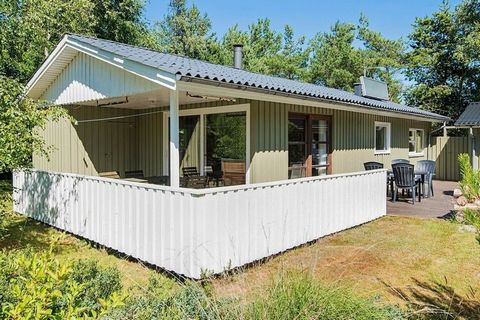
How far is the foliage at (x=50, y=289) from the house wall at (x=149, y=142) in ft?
16.0

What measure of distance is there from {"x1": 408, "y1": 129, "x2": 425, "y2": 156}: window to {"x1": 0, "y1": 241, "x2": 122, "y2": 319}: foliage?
1475 centimetres

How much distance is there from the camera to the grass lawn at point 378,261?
4.27 metres

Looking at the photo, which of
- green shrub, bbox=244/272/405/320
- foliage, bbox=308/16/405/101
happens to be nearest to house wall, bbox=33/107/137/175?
green shrub, bbox=244/272/405/320

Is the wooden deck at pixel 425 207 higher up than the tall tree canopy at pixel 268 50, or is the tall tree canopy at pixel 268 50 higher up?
the tall tree canopy at pixel 268 50

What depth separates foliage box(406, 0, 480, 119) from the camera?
22.6m

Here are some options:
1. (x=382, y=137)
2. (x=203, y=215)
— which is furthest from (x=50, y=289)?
(x=382, y=137)

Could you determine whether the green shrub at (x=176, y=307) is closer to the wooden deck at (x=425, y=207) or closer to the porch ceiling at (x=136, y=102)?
the porch ceiling at (x=136, y=102)

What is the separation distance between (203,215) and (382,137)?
34.0ft

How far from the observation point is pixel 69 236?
23.7 ft

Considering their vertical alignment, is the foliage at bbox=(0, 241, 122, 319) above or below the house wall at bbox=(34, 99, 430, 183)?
below

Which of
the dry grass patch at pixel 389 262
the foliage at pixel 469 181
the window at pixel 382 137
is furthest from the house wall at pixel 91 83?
the window at pixel 382 137

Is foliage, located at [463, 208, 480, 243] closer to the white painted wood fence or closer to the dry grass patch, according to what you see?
the dry grass patch

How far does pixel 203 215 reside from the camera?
4.50 metres

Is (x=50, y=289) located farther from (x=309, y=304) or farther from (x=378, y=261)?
(x=378, y=261)
